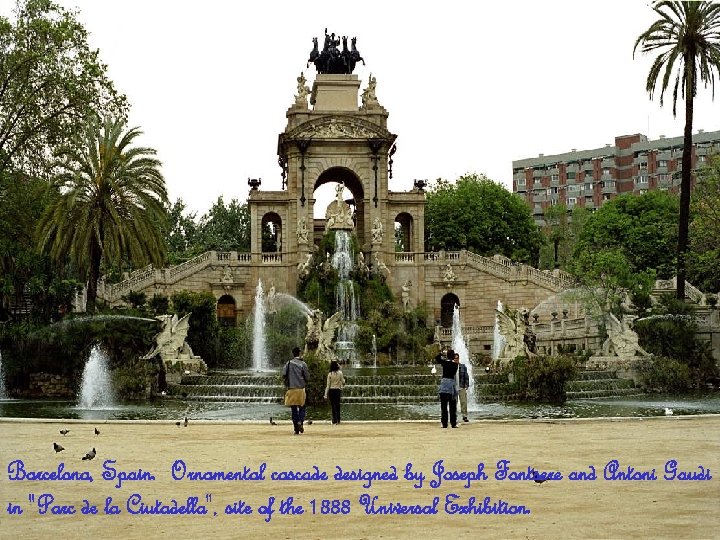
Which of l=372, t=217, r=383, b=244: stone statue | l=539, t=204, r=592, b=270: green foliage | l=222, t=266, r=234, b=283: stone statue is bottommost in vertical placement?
l=222, t=266, r=234, b=283: stone statue

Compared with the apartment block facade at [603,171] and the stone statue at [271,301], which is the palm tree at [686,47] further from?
the apartment block facade at [603,171]

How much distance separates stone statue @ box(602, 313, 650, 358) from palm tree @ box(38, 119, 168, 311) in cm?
1776

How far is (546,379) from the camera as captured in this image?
27109 mm

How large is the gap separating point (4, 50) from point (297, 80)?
2753cm

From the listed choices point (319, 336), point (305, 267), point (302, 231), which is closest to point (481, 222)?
point (302, 231)

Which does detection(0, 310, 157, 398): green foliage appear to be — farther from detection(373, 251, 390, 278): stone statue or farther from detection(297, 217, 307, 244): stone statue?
detection(373, 251, 390, 278): stone statue

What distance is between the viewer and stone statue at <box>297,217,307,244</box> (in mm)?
57338

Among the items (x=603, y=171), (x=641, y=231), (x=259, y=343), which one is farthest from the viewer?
(x=603, y=171)

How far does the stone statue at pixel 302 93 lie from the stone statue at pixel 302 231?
809 centimetres

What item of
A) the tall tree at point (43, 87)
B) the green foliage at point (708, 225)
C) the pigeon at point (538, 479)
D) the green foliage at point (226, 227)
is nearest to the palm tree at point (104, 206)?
the tall tree at point (43, 87)

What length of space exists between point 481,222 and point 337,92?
704 inches

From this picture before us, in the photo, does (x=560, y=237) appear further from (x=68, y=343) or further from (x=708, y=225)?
(x=68, y=343)

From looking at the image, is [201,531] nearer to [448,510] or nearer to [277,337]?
[448,510]

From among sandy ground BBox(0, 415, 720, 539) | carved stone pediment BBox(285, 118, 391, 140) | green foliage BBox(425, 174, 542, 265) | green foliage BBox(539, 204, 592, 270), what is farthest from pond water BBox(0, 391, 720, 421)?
green foliage BBox(539, 204, 592, 270)
